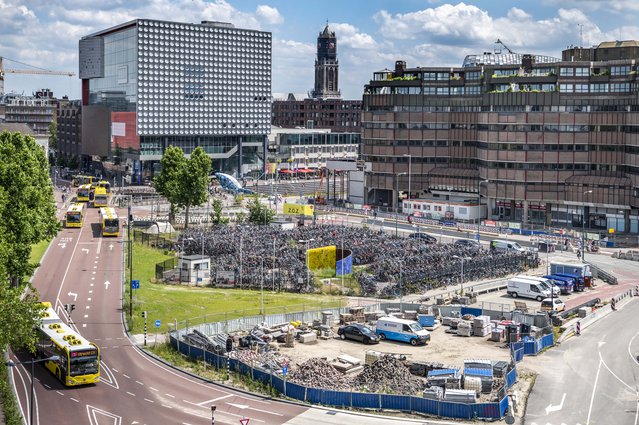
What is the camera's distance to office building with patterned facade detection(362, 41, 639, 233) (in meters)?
127

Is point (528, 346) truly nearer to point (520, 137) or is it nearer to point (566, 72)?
Result: point (520, 137)

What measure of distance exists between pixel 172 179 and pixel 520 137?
53.2 metres

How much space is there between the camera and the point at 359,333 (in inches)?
2467

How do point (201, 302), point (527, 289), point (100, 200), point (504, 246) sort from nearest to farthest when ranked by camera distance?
point (201, 302) < point (527, 289) < point (504, 246) < point (100, 200)

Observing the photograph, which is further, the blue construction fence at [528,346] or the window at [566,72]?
the window at [566,72]

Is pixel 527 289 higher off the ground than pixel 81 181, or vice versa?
pixel 81 181

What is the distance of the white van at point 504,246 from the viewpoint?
105512 millimetres

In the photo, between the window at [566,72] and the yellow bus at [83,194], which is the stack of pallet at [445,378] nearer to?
the window at [566,72]

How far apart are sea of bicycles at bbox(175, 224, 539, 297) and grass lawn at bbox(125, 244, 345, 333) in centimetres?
244

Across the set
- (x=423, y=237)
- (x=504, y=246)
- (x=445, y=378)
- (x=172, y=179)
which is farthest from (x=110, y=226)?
(x=445, y=378)

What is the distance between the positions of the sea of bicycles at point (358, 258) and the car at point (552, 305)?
1198 centimetres

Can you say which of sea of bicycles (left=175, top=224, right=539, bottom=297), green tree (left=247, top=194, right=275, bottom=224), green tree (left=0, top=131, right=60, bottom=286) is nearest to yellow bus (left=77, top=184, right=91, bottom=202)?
green tree (left=247, top=194, right=275, bottom=224)

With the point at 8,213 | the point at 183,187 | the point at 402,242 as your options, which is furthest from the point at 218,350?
the point at 183,187

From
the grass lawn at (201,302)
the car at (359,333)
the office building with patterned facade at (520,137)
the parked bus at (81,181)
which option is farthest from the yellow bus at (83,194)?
the car at (359,333)
